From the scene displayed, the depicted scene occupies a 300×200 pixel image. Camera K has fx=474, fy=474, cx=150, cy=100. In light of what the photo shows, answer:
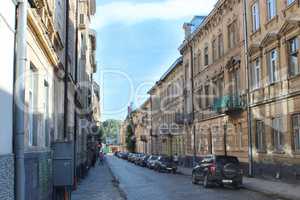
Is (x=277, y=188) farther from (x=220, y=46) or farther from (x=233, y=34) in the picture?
(x=220, y=46)

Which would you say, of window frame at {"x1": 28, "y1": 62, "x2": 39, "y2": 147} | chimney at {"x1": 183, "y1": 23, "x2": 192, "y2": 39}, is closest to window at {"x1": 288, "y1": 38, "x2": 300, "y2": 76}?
window frame at {"x1": 28, "y1": 62, "x2": 39, "y2": 147}

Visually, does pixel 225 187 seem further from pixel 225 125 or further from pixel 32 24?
pixel 32 24

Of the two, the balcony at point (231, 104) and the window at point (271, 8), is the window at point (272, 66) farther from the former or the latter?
the balcony at point (231, 104)

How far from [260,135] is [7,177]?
2231 centimetres

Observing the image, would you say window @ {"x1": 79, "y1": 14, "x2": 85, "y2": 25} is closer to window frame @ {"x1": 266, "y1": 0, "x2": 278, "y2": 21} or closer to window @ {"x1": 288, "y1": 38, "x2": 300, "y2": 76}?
window frame @ {"x1": 266, "y1": 0, "x2": 278, "y2": 21}

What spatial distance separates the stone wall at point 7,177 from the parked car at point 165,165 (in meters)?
33.4

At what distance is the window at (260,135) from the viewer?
27047mm

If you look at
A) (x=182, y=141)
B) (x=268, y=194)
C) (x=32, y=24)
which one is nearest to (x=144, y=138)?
(x=182, y=141)

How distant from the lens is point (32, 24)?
9867 millimetres

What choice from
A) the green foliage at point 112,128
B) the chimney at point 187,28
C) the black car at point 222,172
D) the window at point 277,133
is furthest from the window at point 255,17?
the green foliage at point 112,128

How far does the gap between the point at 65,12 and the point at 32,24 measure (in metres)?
8.71

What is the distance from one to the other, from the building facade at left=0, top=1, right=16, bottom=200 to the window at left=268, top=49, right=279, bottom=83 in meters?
19.5

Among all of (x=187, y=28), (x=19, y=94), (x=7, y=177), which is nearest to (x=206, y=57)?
(x=187, y=28)

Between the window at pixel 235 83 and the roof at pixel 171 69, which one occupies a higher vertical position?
the roof at pixel 171 69
